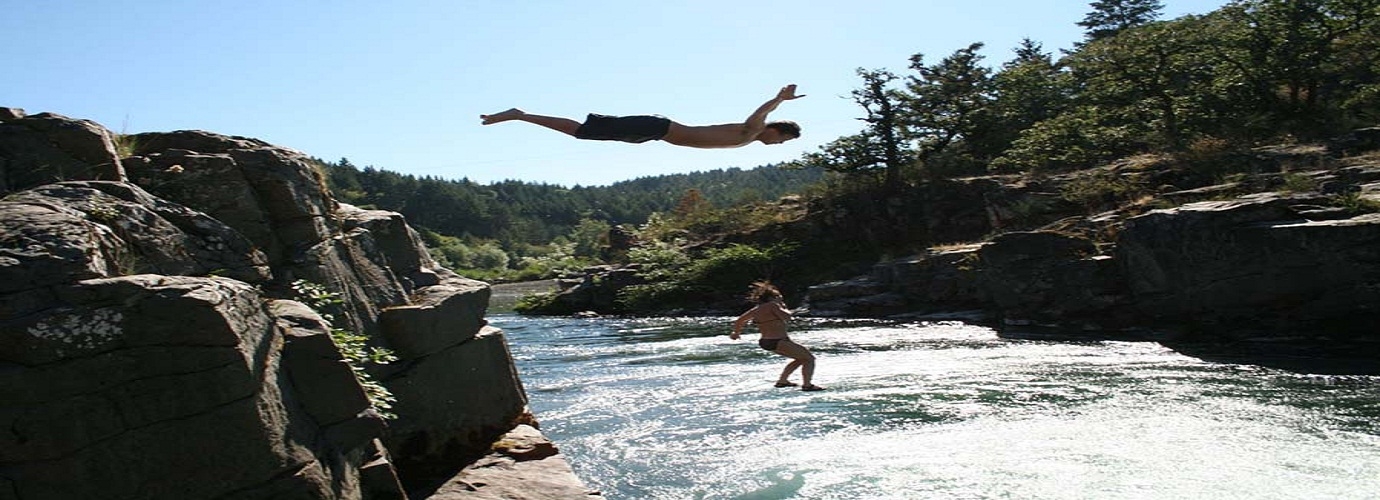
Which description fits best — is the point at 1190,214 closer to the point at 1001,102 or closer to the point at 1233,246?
the point at 1233,246

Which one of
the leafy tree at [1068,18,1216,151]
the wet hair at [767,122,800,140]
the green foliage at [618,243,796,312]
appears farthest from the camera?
the green foliage at [618,243,796,312]

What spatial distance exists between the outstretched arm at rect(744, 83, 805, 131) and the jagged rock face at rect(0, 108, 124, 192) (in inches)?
179

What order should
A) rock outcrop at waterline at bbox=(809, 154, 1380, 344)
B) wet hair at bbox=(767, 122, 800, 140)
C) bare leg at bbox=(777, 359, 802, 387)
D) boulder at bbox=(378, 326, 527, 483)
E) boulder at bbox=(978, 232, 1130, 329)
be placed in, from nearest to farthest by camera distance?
wet hair at bbox=(767, 122, 800, 140), boulder at bbox=(378, 326, 527, 483), bare leg at bbox=(777, 359, 802, 387), rock outcrop at waterline at bbox=(809, 154, 1380, 344), boulder at bbox=(978, 232, 1130, 329)

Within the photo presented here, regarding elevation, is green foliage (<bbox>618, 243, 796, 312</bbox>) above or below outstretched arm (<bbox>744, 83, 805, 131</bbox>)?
below

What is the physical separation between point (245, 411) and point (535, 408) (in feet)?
31.0

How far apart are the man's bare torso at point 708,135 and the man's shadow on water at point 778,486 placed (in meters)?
3.92

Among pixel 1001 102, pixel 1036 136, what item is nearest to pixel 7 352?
pixel 1036 136

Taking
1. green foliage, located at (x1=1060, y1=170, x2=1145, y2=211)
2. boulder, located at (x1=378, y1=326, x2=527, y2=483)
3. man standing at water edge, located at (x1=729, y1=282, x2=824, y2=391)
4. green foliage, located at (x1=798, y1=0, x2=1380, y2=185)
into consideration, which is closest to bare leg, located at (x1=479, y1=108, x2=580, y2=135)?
boulder, located at (x1=378, y1=326, x2=527, y2=483)

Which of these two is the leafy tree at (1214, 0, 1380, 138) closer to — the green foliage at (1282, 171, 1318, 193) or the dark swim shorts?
the green foliage at (1282, 171, 1318, 193)

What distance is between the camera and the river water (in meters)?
9.59

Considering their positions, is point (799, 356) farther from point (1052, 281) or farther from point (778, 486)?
point (1052, 281)

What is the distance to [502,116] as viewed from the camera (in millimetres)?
7230

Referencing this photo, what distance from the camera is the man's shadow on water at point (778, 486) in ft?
31.7

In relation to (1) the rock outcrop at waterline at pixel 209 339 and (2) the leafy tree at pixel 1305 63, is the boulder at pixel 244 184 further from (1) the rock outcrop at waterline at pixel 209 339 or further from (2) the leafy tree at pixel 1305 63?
(2) the leafy tree at pixel 1305 63
